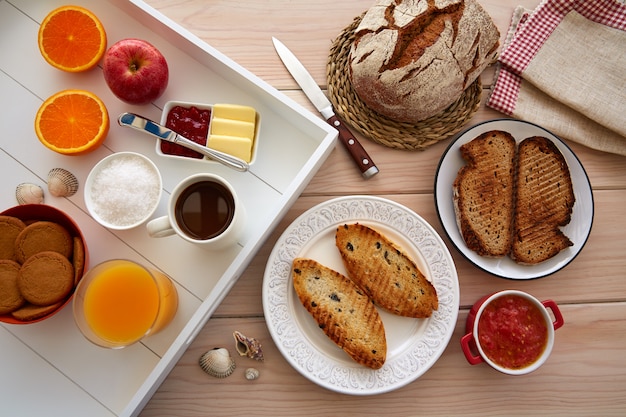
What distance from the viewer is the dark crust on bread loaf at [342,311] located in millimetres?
1143

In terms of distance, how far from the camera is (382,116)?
1.26 metres

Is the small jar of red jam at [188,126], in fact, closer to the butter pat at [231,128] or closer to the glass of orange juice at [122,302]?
the butter pat at [231,128]

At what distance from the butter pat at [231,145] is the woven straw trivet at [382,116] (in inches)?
11.0

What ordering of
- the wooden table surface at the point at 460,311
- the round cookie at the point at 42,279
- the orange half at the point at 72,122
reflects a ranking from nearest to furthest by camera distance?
the round cookie at the point at 42,279 < the orange half at the point at 72,122 < the wooden table surface at the point at 460,311

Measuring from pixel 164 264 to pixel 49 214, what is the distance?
0.27 meters

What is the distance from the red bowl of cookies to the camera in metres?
1.00

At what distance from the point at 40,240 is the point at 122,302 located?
221mm

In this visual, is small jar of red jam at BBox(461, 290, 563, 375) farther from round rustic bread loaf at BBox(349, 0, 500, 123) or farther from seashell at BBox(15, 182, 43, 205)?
seashell at BBox(15, 182, 43, 205)

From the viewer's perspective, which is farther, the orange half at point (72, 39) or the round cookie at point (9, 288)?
the orange half at point (72, 39)

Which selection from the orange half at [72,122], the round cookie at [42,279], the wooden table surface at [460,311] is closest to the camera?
the round cookie at [42,279]

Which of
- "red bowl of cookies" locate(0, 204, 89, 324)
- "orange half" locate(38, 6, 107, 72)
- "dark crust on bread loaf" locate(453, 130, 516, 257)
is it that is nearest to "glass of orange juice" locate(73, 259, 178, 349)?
"red bowl of cookies" locate(0, 204, 89, 324)

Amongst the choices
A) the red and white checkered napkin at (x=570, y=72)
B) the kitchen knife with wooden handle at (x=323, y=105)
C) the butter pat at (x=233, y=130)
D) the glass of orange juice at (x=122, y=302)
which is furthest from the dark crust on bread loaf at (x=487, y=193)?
the glass of orange juice at (x=122, y=302)

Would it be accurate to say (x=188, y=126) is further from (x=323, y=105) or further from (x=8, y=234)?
(x=8, y=234)

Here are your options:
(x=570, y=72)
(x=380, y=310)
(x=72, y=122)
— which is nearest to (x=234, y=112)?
(x=72, y=122)
